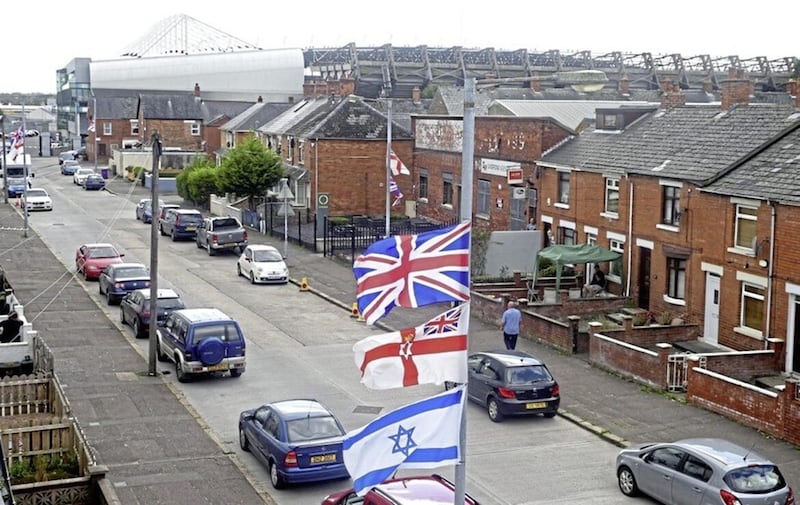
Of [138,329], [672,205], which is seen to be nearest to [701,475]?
[672,205]

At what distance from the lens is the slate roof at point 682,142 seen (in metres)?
32.8

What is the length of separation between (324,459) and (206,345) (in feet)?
28.1

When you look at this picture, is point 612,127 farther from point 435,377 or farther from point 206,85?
point 206,85

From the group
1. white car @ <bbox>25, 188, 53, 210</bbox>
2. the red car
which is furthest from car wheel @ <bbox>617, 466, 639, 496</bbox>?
white car @ <bbox>25, 188, 53, 210</bbox>

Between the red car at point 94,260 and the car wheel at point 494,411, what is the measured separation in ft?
77.7

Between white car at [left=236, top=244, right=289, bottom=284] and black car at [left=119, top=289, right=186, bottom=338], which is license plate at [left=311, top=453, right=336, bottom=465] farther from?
white car at [left=236, top=244, right=289, bottom=284]

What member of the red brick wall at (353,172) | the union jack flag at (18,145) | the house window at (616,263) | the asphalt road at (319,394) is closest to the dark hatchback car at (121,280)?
the asphalt road at (319,394)

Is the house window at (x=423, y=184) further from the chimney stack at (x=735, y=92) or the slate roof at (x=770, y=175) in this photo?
the slate roof at (x=770, y=175)

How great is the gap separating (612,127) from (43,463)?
28.1 meters

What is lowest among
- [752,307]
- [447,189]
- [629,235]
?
[752,307]

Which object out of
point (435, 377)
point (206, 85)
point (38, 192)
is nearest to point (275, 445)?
point (435, 377)

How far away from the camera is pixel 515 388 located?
78.8 feet

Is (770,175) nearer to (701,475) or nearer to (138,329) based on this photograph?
(701,475)

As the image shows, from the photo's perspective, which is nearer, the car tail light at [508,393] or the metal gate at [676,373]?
the car tail light at [508,393]
